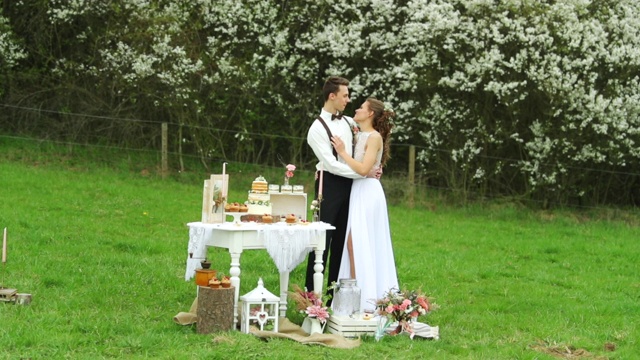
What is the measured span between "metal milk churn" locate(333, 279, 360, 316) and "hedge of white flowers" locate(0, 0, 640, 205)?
887 cm

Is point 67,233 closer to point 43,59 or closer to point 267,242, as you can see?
point 267,242

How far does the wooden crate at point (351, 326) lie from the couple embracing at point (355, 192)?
0.38 m

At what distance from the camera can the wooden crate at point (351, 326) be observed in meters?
7.57

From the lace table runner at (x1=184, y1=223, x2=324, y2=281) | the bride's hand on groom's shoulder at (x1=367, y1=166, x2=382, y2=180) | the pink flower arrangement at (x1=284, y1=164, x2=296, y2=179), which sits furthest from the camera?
the bride's hand on groom's shoulder at (x1=367, y1=166, x2=382, y2=180)

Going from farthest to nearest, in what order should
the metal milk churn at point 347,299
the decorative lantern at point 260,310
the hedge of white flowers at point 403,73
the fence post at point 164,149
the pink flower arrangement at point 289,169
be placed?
1. the fence post at point 164,149
2. the hedge of white flowers at point 403,73
3. the pink flower arrangement at point 289,169
4. the metal milk churn at point 347,299
5. the decorative lantern at point 260,310

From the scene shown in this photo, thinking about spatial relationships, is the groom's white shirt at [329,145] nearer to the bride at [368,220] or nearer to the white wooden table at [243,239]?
the bride at [368,220]

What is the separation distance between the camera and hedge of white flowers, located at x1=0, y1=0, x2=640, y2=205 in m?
16.1

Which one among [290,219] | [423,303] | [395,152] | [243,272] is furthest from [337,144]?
[395,152]

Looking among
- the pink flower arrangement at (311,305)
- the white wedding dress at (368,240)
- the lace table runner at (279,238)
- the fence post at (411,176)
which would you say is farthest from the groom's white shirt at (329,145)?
the fence post at (411,176)

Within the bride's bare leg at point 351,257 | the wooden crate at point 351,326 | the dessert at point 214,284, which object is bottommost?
the wooden crate at point 351,326

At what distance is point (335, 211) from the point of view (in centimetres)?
834

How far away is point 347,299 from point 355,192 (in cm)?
99

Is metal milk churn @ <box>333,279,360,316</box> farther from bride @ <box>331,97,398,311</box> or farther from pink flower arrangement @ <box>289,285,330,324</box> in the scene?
bride @ <box>331,97,398,311</box>

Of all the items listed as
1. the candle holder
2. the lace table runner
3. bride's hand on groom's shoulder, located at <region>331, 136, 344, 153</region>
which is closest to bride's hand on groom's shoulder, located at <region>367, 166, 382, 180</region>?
bride's hand on groom's shoulder, located at <region>331, 136, 344, 153</region>
